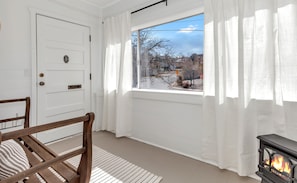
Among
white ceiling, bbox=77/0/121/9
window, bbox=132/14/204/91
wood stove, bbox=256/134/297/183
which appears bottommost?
wood stove, bbox=256/134/297/183

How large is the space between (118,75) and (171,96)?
42.3 inches

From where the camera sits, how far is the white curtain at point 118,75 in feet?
9.60

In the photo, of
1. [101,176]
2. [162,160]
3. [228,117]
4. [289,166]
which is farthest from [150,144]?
[289,166]

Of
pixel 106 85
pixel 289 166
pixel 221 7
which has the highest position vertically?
pixel 221 7

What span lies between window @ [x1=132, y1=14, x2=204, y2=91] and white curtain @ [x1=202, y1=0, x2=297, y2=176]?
37 centimetres

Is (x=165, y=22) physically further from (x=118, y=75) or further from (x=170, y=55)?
(x=118, y=75)

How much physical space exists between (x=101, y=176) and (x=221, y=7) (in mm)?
2272

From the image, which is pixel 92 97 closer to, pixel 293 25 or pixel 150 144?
pixel 150 144

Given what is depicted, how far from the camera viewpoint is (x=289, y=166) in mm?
1206

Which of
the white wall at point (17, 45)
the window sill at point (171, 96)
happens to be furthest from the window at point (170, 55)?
the white wall at point (17, 45)

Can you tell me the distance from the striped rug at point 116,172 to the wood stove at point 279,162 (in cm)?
99

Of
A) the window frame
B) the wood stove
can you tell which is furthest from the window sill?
the wood stove

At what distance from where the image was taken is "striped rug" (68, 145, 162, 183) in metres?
1.84

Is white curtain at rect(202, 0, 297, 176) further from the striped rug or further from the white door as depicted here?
the white door
